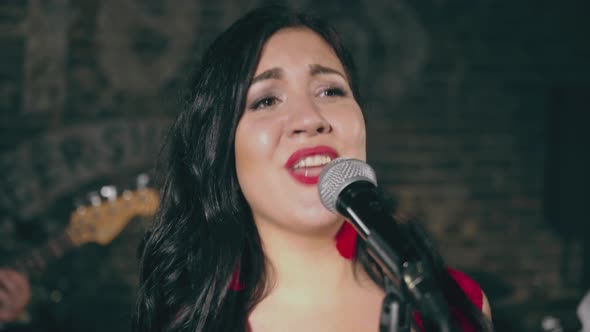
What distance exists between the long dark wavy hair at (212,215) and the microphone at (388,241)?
2.10 ft

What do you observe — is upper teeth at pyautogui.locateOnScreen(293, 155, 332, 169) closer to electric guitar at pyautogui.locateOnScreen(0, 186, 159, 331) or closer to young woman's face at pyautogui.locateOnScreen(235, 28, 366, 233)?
young woman's face at pyautogui.locateOnScreen(235, 28, 366, 233)

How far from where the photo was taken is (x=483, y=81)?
4898 mm

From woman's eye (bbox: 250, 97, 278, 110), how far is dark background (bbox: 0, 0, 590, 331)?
8.11 feet

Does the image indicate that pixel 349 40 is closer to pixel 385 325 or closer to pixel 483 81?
pixel 483 81

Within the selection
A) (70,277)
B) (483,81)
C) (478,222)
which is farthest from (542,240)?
(70,277)

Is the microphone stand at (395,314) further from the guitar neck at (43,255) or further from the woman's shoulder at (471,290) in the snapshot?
the guitar neck at (43,255)

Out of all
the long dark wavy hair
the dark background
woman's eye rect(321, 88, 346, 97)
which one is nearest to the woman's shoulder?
the long dark wavy hair

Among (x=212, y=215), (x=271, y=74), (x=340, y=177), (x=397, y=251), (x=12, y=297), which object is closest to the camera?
(x=397, y=251)

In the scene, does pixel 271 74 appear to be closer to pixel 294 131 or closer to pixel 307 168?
pixel 294 131

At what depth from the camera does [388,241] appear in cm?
97

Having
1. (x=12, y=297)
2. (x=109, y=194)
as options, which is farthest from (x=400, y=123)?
(x=12, y=297)

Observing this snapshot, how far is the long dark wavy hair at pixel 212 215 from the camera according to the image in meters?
1.69

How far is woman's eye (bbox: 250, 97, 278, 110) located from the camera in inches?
65.6

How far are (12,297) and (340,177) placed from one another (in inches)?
122
